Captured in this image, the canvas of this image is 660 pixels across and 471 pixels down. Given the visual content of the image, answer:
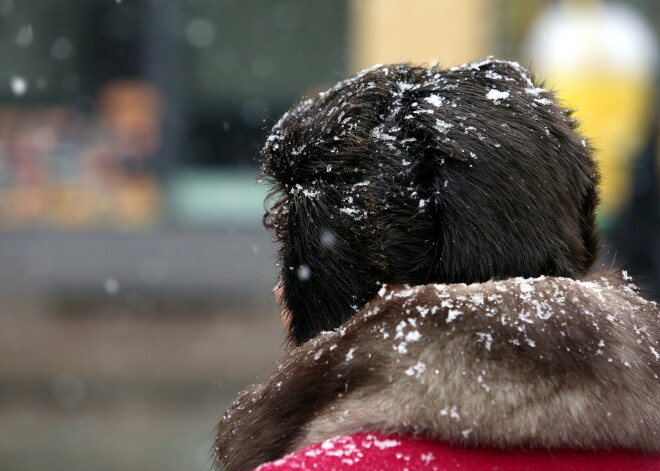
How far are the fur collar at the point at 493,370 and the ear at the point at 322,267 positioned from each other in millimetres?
84

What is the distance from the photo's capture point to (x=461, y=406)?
3.93 feet

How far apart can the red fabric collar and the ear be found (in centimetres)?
25

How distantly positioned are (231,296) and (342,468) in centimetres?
591

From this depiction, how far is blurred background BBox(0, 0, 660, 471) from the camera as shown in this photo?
6859mm

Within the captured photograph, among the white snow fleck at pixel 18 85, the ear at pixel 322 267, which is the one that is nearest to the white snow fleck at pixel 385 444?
the ear at pixel 322 267

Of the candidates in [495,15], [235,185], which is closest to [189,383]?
[235,185]

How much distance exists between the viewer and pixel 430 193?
1393mm

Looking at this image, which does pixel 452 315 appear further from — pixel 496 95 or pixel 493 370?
pixel 496 95

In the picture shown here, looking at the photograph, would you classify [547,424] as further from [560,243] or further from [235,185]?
[235,185]

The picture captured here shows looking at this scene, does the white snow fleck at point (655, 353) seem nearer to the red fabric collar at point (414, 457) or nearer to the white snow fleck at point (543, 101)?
the red fabric collar at point (414, 457)

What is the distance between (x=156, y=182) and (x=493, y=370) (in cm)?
640

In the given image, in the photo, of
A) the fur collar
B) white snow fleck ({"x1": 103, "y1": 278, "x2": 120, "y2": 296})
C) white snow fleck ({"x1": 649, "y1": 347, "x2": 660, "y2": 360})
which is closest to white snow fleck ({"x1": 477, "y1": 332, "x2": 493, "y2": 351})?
the fur collar

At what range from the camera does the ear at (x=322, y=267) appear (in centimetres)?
140

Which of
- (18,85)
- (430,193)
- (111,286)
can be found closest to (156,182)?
(111,286)
